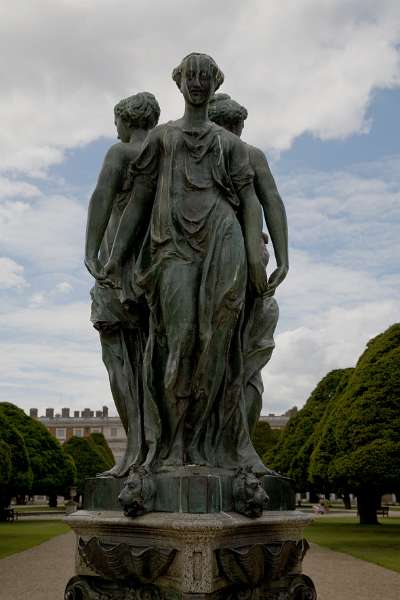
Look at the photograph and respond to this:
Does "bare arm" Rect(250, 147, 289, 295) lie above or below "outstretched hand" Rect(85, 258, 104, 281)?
above

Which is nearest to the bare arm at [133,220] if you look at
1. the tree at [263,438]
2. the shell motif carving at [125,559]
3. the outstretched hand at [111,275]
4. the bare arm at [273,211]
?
Result: the outstretched hand at [111,275]

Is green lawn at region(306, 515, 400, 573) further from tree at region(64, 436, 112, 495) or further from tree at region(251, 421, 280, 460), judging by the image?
tree at region(251, 421, 280, 460)

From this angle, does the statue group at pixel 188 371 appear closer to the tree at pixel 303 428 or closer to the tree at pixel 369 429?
the tree at pixel 369 429

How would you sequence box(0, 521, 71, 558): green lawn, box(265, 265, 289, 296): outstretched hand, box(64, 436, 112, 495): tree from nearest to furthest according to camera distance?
box(265, 265, 289, 296): outstretched hand → box(0, 521, 71, 558): green lawn → box(64, 436, 112, 495): tree

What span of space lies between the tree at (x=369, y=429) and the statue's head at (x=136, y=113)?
20326mm

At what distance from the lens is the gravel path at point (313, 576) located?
12086 millimetres

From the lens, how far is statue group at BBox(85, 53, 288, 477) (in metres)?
4.58

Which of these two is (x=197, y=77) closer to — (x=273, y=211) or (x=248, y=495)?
(x=273, y=211)

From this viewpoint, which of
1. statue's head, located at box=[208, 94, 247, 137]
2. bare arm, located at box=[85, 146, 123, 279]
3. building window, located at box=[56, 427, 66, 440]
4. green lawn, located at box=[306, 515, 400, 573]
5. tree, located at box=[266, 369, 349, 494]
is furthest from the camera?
building window, located at box=[56, 427, 66, 440]

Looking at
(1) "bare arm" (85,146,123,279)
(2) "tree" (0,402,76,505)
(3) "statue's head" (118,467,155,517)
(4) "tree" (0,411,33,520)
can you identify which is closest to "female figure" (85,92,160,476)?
(1) "bare arm" (85,146,123,279)

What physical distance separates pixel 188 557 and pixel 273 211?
232 cm

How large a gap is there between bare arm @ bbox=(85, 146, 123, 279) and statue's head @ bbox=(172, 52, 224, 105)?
724 millimetres

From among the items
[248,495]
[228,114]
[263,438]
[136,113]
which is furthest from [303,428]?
[248,495]

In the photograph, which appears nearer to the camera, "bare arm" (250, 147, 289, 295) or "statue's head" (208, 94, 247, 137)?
"bare arm" (250, 147, 289, 295)
